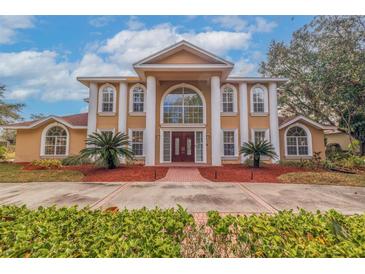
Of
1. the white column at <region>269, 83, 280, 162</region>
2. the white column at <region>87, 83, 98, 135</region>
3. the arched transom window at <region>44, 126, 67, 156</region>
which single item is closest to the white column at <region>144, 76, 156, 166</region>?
the white column at <region>87, 83, 98, 135</region>

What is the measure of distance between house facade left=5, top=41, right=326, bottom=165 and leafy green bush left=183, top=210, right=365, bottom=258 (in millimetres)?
11549

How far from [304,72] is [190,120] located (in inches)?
587

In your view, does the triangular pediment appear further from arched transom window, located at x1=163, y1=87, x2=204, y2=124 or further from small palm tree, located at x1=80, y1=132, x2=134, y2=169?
small palm tree, located at x1=80, y1=132, x2=134, y2=169

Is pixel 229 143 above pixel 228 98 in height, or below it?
below

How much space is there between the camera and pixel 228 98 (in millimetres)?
15602

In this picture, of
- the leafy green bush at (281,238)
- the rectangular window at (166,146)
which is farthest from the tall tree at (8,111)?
the leafy green bush at (281,238)

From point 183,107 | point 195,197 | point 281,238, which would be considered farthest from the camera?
point 183,107

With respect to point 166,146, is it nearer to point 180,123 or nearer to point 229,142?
point 180,123

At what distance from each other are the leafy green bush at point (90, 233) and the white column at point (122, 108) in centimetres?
1197

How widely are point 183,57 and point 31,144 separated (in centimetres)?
1431

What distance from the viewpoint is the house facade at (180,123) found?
1491 centimetres

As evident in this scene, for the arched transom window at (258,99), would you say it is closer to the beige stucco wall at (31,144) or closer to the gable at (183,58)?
the gable at (183,58)

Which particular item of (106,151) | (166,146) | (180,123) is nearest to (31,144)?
(106,151)

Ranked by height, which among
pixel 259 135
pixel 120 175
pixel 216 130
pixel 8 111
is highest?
pixel 8 111
